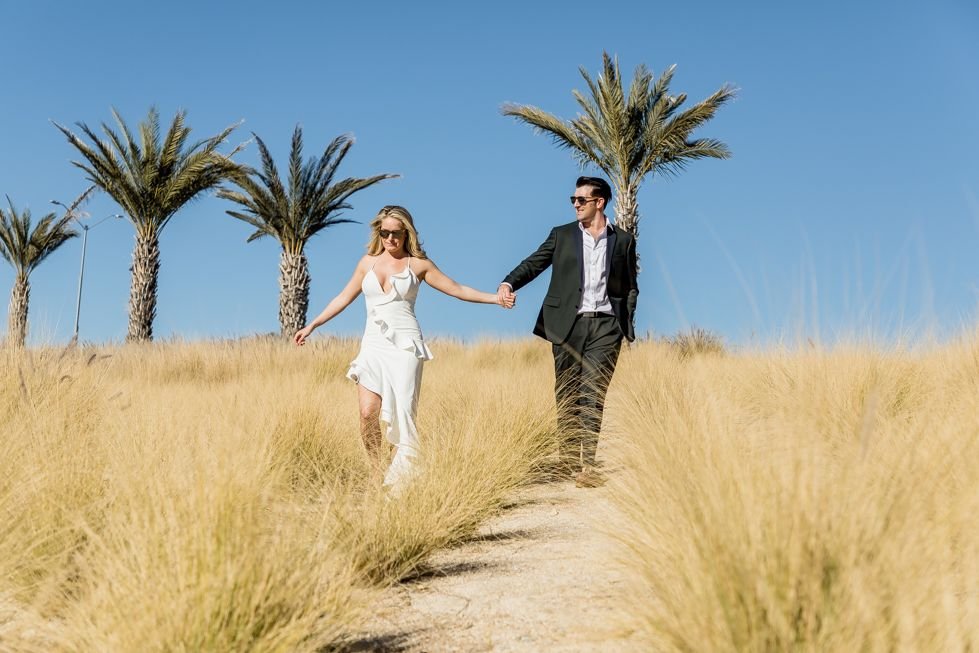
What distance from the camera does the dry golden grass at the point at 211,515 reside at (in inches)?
91.0

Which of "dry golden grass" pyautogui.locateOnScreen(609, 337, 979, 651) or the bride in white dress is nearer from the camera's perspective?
"dry golden grass" pyautogui.locateOnScreen(609, 337, 979, 651)

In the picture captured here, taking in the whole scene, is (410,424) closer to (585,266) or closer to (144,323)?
(585,266)

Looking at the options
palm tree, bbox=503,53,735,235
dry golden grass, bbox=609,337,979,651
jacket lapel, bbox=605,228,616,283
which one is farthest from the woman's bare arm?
palm tree, bbox=503,53,735,235

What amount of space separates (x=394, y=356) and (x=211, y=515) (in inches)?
108

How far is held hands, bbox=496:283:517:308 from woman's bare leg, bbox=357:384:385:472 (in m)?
1.16

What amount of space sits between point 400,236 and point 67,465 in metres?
2.43

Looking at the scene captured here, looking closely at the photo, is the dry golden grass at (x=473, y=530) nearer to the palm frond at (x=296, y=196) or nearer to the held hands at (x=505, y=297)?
the held hands at (x=505, y=297)

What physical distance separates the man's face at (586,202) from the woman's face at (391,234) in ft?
4.38

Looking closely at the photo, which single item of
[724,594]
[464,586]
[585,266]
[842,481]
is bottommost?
[464,586]

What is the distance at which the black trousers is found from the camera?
5750 mm

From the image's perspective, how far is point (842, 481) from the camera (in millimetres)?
2289

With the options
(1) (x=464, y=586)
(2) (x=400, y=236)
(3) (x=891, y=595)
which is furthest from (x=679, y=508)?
(2) (x=400, y=236)

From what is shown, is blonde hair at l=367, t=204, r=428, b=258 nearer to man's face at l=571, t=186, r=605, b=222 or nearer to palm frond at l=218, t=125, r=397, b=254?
man's face at l=571, t=186, r=605, b=222

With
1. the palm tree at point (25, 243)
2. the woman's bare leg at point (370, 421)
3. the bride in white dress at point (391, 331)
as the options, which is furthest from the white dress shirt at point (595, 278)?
the palm tree at point (25, 243)
